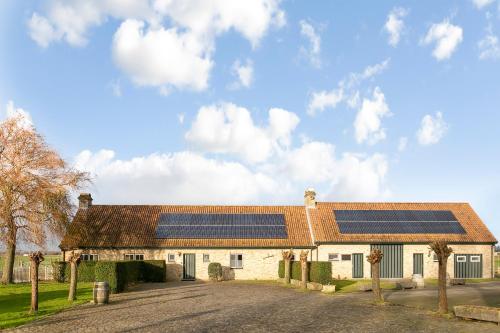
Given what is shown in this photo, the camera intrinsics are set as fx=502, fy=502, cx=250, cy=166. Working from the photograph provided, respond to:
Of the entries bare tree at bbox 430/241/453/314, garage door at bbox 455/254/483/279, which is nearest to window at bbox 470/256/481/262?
garage door at bbox 455/254/483/279

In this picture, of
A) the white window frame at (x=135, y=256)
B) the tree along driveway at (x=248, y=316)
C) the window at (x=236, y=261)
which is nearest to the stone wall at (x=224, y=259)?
the white window frame at (x=135, y=256)

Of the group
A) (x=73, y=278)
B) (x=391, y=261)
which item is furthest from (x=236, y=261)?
(x=73, y=278)

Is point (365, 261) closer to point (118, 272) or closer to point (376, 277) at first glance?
point (376, 277)

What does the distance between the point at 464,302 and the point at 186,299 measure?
44.5 ft

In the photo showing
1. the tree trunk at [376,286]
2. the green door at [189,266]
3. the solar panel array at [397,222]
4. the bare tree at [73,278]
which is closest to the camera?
the tree trunk at [376,286]

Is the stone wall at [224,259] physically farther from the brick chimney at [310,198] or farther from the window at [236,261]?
the brick chimney at [310,198]

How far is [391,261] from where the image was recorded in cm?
4103

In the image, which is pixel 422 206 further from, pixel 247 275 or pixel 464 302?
pixel 464 302

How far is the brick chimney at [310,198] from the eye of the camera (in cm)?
4594

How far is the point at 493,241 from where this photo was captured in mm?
42125

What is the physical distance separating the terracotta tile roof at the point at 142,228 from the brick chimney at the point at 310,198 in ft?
2.90

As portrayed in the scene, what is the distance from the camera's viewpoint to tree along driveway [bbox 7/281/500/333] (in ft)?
55.9

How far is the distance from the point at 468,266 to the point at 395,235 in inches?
258

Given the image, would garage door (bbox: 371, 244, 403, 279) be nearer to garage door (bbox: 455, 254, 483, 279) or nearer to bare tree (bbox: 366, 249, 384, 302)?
garage door (bbox: 455, 254, 483, 279)
